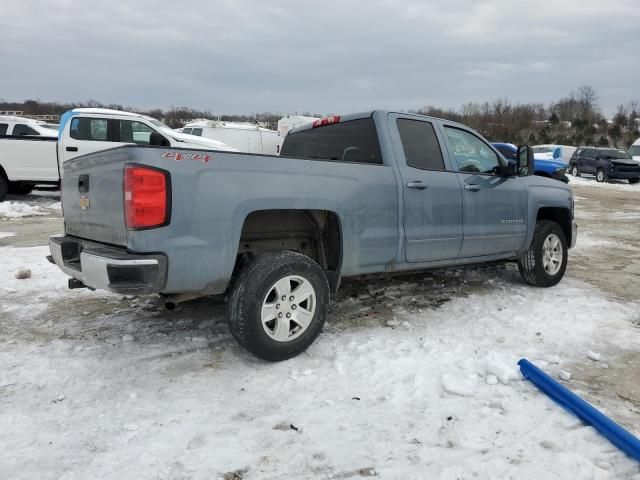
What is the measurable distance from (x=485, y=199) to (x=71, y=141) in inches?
366

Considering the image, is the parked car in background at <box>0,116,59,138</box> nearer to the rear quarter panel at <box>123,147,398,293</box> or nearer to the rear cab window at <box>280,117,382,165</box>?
the rear cab window at <box>280,117,382,165</box>

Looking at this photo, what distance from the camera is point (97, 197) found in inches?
122

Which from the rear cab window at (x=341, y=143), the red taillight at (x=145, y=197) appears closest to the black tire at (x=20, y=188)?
the rear cab window at (x=341, y=143)

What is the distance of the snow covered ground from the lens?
222 centimetres

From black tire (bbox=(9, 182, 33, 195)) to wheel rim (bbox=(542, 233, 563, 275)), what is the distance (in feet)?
41.8

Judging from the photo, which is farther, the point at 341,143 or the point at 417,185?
the point at 341,143

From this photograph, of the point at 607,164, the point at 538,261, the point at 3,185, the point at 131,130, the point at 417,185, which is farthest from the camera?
the point at 607,164

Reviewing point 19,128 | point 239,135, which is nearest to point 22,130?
point 19,128

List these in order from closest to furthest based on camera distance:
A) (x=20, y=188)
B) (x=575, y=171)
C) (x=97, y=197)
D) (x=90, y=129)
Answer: (x=97, y=197)
(x=90, y=129)
(x=20, y=188)
(x=575, y=171)

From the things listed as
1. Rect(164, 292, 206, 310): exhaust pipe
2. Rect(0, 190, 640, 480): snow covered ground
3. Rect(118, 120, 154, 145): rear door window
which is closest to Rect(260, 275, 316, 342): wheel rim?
Rect(0, 190, 640, 480): snow covered ground

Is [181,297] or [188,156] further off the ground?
[188,156]

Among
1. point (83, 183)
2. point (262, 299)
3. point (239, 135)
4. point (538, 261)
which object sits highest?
point (239, 135)

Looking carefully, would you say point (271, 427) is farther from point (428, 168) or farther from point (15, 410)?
point (428, 168)

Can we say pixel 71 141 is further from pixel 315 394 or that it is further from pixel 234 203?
pixel 315 394
